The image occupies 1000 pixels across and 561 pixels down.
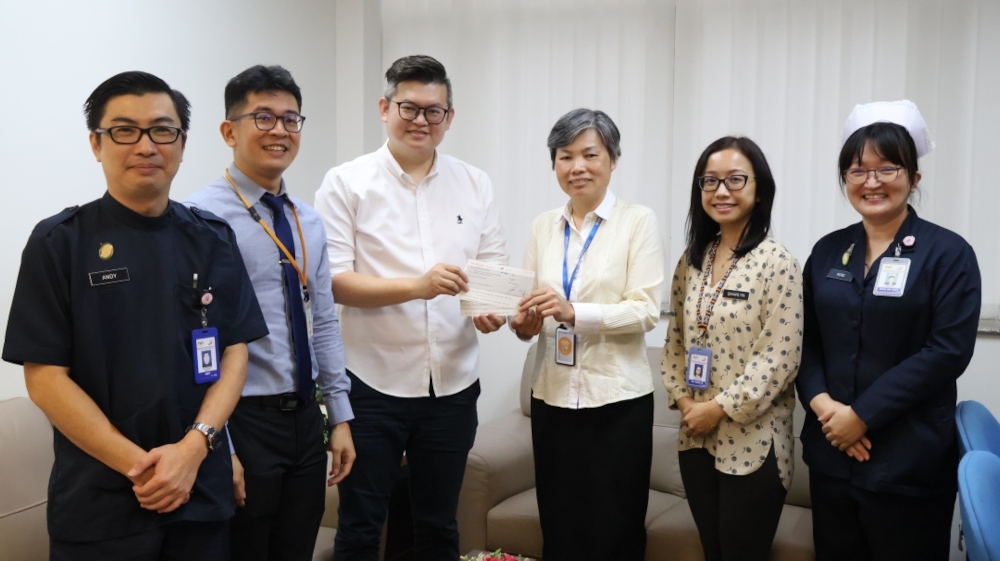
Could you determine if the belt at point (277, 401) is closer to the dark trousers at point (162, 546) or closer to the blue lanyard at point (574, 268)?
the dark trousers at point (162, 546)

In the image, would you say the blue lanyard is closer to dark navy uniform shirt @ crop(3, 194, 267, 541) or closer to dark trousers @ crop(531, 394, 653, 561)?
dark trousers @ crop(531, 394, 653, 561)

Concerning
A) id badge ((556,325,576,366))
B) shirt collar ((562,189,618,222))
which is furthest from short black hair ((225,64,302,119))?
id badge ((556,325,576,366))

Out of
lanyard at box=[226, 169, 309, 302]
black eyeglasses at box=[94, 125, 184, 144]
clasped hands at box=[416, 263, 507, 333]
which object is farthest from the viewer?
clasped hands at box=[416, 263, 507, 333]

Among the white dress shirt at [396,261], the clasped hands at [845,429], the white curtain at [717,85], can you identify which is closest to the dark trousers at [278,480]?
the white dress shirt at [396,261]

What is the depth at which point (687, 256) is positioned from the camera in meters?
2.49

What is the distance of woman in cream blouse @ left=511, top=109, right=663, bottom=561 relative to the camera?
2.37 meters

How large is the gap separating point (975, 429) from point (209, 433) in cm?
201

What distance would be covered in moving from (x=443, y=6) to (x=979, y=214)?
2917 mm

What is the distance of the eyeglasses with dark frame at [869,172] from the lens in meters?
2.17

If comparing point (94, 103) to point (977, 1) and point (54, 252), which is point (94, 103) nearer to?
point (54, 252)

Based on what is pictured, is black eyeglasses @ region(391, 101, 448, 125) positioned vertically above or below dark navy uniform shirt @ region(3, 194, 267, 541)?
above

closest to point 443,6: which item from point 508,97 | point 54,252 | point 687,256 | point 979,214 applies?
point 508,97

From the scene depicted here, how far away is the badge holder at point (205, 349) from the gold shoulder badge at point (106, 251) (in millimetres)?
176

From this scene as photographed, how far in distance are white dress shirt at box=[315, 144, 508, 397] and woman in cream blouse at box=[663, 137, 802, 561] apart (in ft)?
2.44
